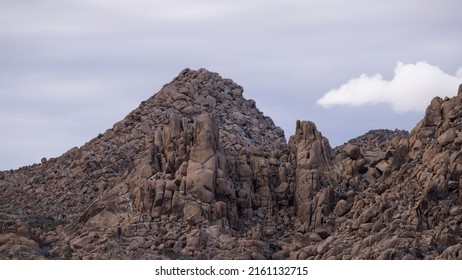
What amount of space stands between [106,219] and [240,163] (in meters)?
15.1

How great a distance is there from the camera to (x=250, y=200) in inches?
5202

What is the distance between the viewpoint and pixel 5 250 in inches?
4961

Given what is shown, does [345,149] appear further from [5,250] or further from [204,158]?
[5,250]

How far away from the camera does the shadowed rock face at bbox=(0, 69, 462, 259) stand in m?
120

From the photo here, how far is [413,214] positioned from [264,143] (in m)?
32.7

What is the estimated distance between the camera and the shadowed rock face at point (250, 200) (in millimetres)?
119562

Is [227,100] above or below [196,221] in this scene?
above

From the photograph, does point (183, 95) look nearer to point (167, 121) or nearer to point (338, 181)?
point (167, 121)

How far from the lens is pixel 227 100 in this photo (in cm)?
15588

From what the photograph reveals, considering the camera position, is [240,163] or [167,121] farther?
[167,121]

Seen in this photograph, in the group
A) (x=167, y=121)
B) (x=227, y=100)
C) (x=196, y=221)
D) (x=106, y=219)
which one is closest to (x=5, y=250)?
(x=106, y=219)
